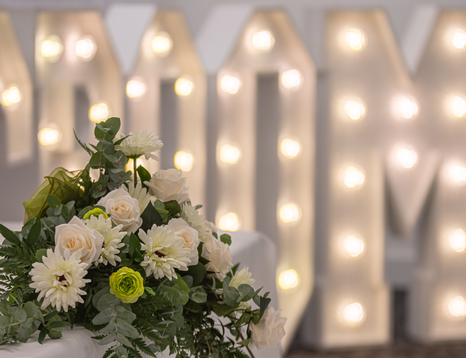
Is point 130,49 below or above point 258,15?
below

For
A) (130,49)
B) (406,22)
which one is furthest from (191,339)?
(406,22)

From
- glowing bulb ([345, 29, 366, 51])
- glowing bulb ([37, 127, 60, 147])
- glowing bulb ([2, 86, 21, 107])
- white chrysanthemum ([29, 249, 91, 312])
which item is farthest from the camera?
glowing bulb ([345, 29, 366, 51])

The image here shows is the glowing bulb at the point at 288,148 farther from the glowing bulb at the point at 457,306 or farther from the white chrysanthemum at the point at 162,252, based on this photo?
the white chrysanthemum at the point at 162,252

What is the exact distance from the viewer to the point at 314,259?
2.61 metres

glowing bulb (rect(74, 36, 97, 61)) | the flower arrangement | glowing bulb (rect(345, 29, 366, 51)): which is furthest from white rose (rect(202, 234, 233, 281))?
glowing bulb (rect(345, 29, 366, 51))

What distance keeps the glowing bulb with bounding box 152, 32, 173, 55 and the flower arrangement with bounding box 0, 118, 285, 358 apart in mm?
1672

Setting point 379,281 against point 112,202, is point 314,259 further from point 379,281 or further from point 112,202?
point 112,202

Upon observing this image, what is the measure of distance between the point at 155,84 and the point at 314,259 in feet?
3.39

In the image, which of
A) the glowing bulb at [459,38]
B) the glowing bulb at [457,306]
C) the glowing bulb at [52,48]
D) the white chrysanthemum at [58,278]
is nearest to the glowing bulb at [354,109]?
Answer: the glowing bulb at [459,38]

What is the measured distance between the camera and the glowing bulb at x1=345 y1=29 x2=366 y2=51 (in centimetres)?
257

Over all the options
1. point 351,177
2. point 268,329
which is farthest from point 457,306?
point 268,329

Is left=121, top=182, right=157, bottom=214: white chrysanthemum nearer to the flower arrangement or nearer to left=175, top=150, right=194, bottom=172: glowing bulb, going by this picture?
the flower arrangement

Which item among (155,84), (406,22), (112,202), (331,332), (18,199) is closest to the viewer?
(112,202)

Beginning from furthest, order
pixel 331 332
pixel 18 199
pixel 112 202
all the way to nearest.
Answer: pixel 331 332 → pixel 18 199 → pixel 112 202
